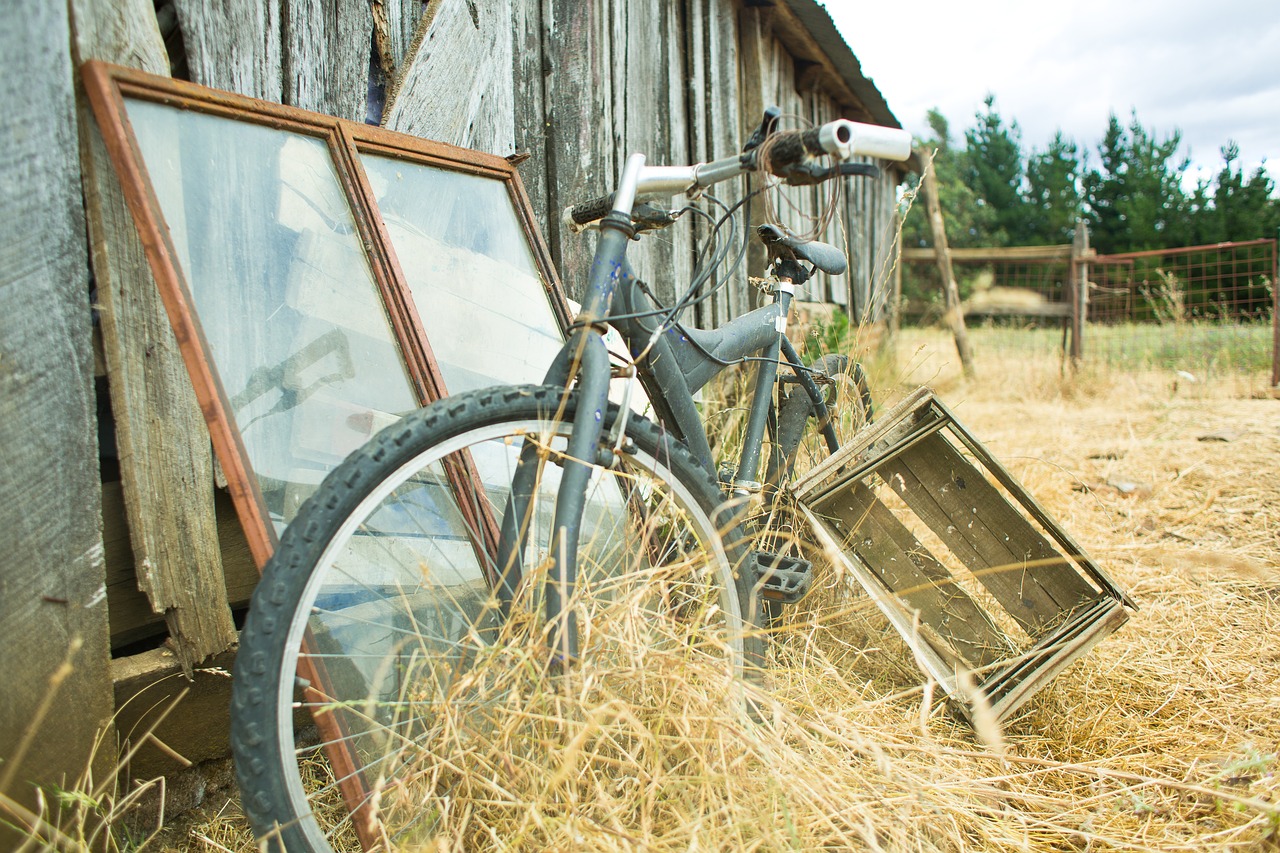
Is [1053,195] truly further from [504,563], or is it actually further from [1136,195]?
[504,563]

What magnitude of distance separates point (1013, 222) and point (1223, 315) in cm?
2233

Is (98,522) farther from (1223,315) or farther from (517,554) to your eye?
(1223,315)

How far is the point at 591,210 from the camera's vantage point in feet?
5.38

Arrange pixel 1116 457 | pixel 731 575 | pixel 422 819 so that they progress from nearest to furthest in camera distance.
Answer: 1. pixel 422 819
2. pixel 731 575
3. pixel 1116 457

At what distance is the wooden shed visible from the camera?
48.2 inches

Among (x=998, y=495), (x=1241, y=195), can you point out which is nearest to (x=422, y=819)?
(x=998, y=495)

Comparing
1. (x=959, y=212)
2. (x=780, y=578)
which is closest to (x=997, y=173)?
(x=959, y=212)

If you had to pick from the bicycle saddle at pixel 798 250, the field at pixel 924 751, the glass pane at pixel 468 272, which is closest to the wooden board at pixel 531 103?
the glass pane at pixel 468 272

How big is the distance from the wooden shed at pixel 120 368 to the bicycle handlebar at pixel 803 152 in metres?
0.72

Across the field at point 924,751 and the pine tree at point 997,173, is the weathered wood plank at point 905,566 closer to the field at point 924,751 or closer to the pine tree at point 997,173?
the field at point 924,751

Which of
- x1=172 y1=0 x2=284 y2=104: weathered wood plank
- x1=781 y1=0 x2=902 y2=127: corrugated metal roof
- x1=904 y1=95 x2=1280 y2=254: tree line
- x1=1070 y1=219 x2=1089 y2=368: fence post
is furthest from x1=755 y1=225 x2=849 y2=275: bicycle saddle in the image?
x1=904 y1=95 x2=1280 y2=254: tree line

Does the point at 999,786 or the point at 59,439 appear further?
the point at 999,786

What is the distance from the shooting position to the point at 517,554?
134 centimetres

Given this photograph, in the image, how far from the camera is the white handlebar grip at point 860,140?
131 cm
